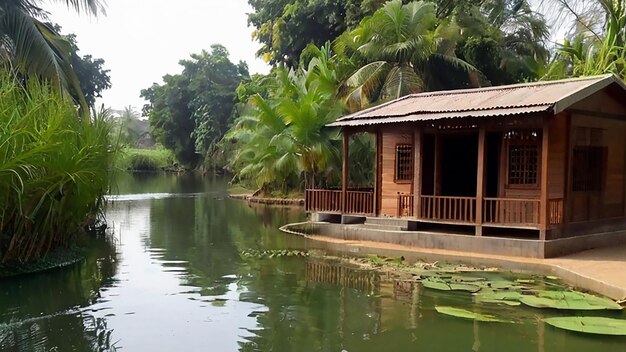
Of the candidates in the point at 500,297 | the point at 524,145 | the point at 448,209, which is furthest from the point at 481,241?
the point at 500,297

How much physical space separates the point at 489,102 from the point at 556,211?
2.73m

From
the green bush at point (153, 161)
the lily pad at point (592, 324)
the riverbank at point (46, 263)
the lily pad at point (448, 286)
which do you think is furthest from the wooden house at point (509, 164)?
the green bush at point (153, 161)

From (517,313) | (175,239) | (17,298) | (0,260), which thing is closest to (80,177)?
(0,260)

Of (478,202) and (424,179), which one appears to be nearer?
(478,202)

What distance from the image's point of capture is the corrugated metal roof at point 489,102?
1202cm

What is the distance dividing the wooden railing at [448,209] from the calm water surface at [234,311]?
298 cm

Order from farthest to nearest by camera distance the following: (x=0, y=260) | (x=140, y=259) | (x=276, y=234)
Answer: (x=276, y=234) < (x=140, y=259) < (x=0, y=260)

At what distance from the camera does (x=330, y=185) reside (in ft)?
79.0

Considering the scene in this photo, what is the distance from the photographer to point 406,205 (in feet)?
48.6

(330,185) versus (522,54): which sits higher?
(522,54)

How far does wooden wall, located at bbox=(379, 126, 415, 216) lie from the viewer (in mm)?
15273

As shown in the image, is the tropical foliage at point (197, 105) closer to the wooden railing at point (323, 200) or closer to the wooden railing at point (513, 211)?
the wooden railing at point (323, 200)

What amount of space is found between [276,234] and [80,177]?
6727mm

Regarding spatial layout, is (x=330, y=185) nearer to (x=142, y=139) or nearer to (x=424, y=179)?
(x=424, y=179)
